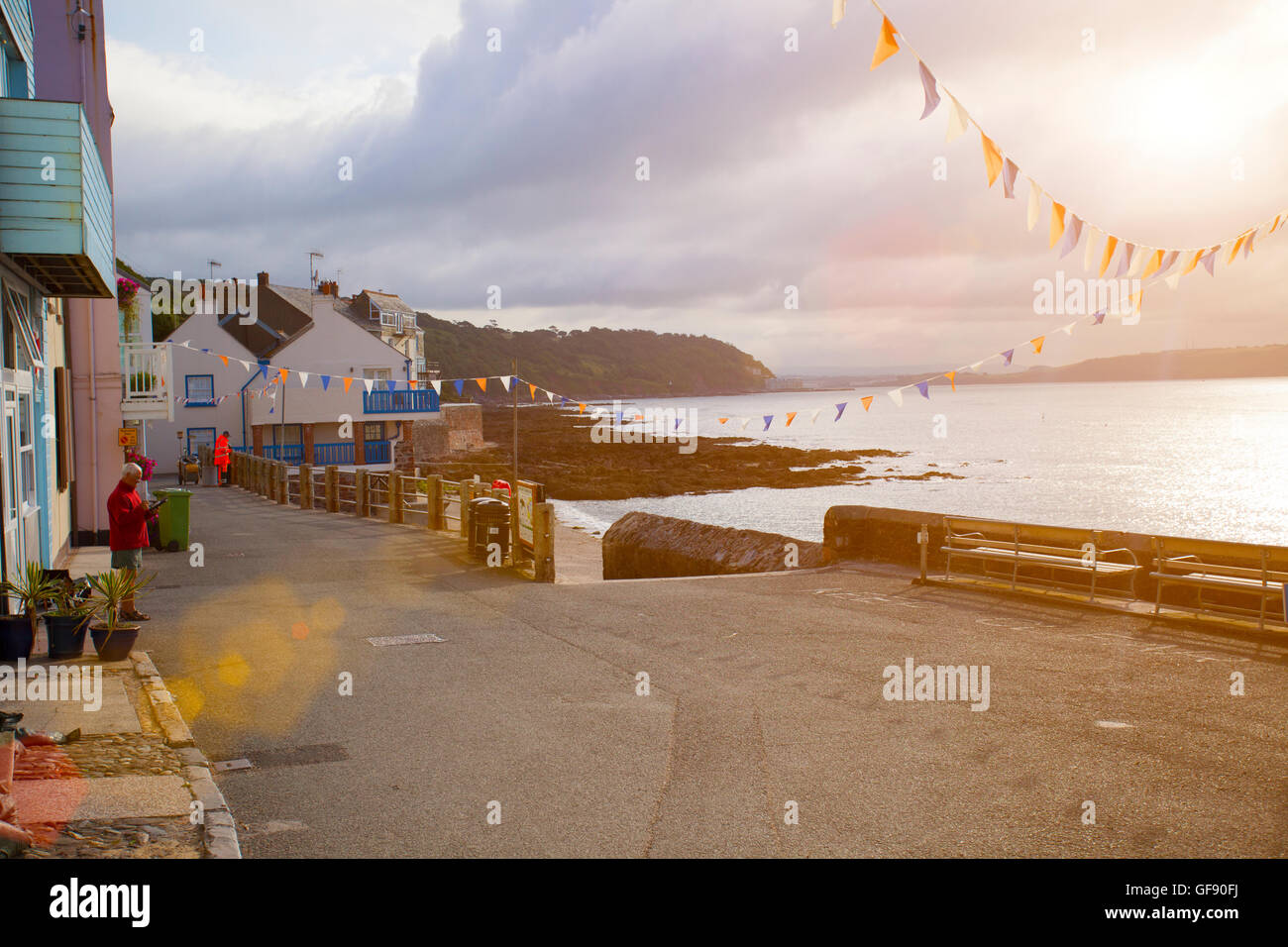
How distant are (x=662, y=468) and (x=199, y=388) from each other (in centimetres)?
2800

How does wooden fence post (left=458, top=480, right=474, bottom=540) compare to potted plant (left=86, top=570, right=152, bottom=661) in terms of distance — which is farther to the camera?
wooden fence post (left=458, top=480, right=474, bottom=540)

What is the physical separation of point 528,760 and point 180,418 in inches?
2022

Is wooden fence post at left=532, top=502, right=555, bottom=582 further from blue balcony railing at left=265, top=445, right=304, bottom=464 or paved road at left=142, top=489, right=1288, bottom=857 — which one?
blue balcony railing at left=265, top=445, right=304, bottom=464

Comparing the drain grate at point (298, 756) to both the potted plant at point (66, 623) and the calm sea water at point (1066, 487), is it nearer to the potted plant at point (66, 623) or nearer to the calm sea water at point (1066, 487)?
the potted plant at point (66, 623)

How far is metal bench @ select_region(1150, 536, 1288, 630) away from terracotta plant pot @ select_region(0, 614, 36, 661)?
10.8 metres

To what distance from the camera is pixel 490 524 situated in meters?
17.2

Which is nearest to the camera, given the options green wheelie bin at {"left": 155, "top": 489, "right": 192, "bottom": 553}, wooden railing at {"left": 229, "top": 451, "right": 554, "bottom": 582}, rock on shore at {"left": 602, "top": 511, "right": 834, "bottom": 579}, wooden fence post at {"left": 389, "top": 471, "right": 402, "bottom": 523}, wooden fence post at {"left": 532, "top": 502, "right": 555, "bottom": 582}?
wooden fence post at {"left": 532, "top": 502, "right": 555, "bottom": 582}

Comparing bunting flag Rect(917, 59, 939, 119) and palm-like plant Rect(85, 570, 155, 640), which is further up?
bunting flag Rect(917, 59, 939, 119)

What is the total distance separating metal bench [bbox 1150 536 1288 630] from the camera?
33.7 ft

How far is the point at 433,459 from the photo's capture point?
77375mm

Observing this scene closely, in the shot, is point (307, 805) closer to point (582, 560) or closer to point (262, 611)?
point (262, 611)

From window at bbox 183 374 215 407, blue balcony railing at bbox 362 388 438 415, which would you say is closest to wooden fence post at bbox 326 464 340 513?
window at bbox 183 374 215 407
